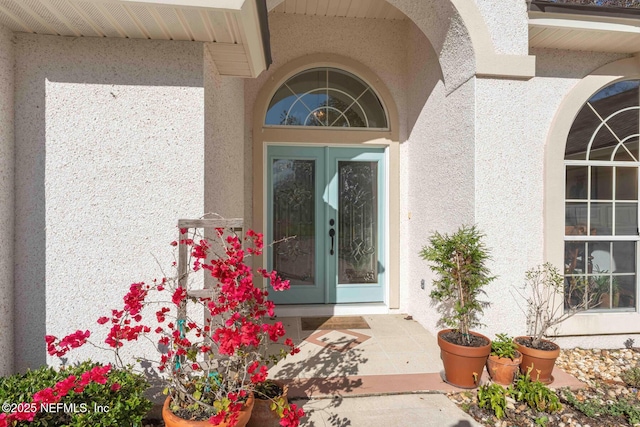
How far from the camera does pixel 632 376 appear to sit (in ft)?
13.6

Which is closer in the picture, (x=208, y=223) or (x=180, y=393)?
(x=180, y=393)

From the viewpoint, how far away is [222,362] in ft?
9.65

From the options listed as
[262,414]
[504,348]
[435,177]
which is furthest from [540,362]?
[262,414]

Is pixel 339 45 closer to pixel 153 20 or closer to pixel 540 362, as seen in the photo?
pixel 153 20

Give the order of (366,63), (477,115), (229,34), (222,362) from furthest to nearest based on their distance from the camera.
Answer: (366,63), (477,115), (229,34), (222,362)

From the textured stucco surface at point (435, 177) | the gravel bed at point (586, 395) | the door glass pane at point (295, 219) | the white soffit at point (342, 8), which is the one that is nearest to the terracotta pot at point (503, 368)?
the gravel bed at point (586, 395)

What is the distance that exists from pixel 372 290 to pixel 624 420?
3842 mm

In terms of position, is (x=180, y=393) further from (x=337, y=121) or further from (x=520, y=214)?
(x=337, y=121)

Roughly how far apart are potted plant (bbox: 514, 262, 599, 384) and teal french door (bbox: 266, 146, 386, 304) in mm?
2608

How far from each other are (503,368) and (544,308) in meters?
1.34

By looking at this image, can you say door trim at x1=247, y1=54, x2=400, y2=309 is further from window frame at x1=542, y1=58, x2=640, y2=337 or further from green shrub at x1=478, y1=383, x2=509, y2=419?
green shrub at x1=478, y1=383, x2=509, y2=419

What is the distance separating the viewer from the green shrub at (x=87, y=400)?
8.21 feet

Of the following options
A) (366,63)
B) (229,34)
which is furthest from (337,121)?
(229,34)

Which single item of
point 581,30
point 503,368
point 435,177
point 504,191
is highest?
point 581,30
